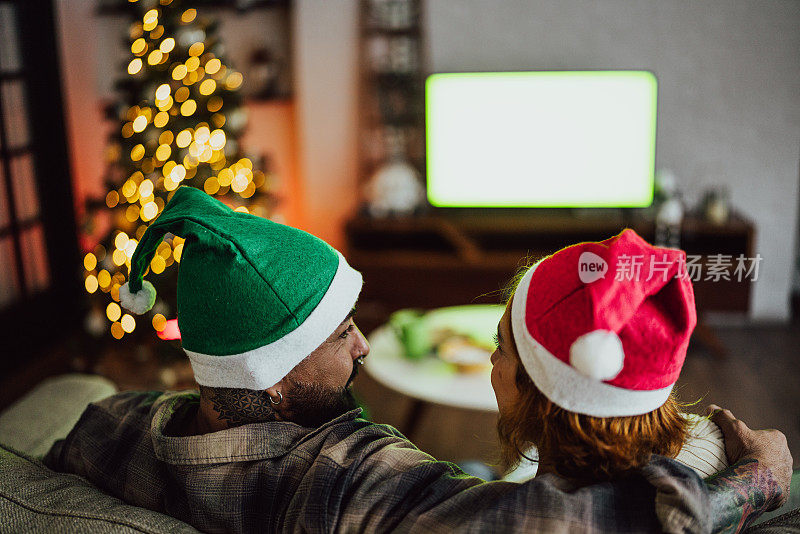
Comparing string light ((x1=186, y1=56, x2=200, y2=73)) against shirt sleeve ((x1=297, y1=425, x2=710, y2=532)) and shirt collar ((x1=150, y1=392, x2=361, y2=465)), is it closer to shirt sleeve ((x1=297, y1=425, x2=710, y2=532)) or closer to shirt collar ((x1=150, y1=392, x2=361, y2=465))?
shirt collar ((x1=150, y1=392, x2=361, y2=465))

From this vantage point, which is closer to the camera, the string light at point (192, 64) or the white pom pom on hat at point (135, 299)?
the white pom pom on hat at point (135, 299)

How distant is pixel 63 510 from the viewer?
2.82ft

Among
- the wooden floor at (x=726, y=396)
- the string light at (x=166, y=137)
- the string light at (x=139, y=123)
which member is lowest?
the wooden floor at (x=726, y=396)

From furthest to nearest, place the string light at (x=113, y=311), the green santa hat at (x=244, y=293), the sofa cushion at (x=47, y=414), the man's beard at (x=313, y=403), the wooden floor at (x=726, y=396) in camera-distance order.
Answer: the string light at (x=113, y=311)
the wooden floor at (x=726, y=396)
the sofa cushion at (x=47, y=414)
the man's beard at (x=313, y=403)
the green santa hat at (x=244, y=293)

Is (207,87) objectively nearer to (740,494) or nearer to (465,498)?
(465,498)

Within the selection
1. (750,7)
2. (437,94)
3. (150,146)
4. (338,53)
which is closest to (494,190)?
(437,94)

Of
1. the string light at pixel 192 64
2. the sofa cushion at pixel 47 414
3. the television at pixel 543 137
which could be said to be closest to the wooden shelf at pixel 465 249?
the television at pixel 543 137

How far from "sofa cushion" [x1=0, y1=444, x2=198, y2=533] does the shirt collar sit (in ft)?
0.30

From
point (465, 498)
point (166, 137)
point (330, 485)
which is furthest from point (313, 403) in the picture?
point (166, 137)

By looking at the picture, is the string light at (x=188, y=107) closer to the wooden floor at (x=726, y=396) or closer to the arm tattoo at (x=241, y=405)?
the wooden floor at (x=726, y=396)

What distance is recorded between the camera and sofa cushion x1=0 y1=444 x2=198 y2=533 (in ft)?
2.73

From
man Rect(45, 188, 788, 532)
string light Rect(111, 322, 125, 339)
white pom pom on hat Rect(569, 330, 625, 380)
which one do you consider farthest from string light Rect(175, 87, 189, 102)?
white pom pom on hat Rect(569, 330, 625, 380)

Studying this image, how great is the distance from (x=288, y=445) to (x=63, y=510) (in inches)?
10.8

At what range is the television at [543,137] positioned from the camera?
3.26 m
